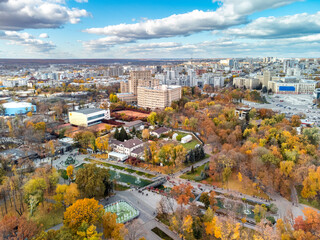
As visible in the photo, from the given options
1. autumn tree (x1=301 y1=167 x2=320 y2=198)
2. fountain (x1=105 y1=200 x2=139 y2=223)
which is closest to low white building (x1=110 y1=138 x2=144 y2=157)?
fountain (x1=105 y1=200 x2=139 y2=223)

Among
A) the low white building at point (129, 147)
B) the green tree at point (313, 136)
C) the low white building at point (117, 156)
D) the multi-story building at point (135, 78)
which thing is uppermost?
the multi-story building at point (135, 78)

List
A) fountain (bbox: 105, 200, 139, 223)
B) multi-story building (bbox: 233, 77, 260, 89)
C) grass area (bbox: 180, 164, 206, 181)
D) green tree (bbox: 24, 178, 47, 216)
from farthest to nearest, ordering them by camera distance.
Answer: multi-story building (bbox: 233, 77, 260, 89)
grass area (bbox: 180, 164, 206, 181)
fountain (bbox: 105, 200, 139, 223)
green tree (bbox: 24, 178, 47, 216)

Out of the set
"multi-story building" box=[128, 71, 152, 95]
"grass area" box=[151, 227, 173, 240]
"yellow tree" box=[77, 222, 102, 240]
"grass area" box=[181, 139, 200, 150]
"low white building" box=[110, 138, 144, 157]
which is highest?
"multi-story building" box=[128, 71, 152, 95]

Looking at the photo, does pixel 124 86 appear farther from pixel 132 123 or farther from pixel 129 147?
pixel 129 147

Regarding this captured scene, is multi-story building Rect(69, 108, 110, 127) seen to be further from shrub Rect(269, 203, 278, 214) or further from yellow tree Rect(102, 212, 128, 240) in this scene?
shrub Rect(269, 203, 278, 214)

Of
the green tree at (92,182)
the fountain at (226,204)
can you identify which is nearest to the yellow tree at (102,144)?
the green tree at (92,182)

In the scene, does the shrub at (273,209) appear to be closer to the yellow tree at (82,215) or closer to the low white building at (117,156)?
the yellow tree at (82,215)
